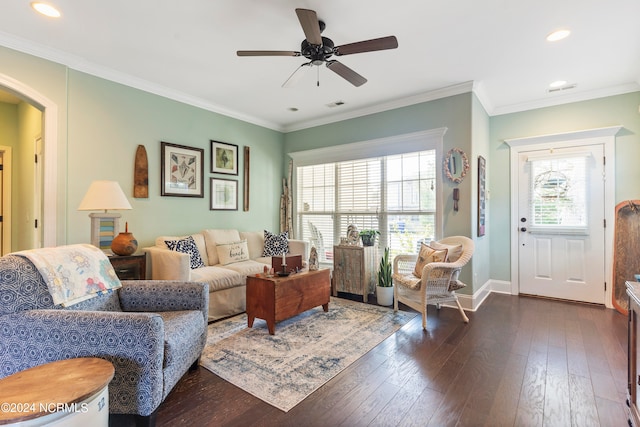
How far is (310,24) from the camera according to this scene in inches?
81.0

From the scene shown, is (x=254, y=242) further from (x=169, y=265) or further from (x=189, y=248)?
(x=169, y=265)

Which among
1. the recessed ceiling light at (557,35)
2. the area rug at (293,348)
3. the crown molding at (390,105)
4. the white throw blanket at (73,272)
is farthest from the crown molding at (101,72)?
the recessed ceiling light at (557,35)

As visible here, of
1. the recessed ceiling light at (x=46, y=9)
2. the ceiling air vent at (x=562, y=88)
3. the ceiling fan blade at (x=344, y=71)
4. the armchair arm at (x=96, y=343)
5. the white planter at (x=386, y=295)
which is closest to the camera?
the armchair arm at (x=96, y=343)

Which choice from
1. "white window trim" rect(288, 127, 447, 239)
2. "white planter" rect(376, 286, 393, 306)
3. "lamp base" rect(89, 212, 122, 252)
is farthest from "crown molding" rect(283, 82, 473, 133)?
"lamp base" rect(89, 212, 122, 252)

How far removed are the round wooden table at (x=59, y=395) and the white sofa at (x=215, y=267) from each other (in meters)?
1.81

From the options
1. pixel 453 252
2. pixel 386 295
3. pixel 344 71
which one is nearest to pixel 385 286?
pixel 386 295

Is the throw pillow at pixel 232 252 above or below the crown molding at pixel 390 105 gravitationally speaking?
below

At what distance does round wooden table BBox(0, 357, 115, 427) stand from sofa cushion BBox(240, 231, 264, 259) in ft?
10.6

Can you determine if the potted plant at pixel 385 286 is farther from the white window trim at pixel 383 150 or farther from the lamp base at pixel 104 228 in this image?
the lamp base at pixel 104 228

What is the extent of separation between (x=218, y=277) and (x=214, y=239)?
0.85 meters

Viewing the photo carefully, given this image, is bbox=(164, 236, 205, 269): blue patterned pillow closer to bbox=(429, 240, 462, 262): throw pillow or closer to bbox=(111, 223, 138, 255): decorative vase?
bbox=(111, 223, 138, 255): decorative vase

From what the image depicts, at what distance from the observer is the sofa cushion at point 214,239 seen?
162 inches

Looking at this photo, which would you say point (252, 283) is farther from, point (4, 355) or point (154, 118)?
point (154, 118)

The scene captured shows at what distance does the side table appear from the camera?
3141mm
